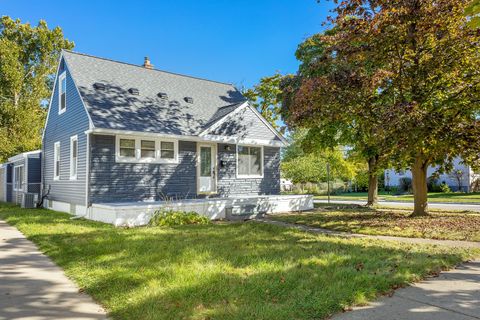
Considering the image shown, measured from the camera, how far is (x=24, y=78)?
31703mm

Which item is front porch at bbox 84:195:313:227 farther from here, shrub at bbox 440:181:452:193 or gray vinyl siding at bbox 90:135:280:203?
shrub at bbox 440:181:452:193

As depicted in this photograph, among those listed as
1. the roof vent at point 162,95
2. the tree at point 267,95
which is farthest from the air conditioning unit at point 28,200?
the tree at point 267,95

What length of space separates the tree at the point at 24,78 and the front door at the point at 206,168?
1722 cm

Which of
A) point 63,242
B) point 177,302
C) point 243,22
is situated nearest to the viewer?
point 177,302

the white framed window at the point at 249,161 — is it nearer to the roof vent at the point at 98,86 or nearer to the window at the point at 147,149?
the window at the point at 147,149

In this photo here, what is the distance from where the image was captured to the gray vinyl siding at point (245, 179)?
14922 millimetres

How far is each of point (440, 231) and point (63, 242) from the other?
9.35 meters

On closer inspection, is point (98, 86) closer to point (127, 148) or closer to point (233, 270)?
point (127, 148)

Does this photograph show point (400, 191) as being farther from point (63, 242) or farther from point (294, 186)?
point (63, 242)

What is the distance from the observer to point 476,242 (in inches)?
296

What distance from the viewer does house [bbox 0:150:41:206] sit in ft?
55.5

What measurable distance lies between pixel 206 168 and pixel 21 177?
1144 cm

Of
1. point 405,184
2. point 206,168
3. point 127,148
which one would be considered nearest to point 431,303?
point 127,148

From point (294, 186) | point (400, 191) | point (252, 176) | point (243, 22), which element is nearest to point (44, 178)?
point (252, 176)
